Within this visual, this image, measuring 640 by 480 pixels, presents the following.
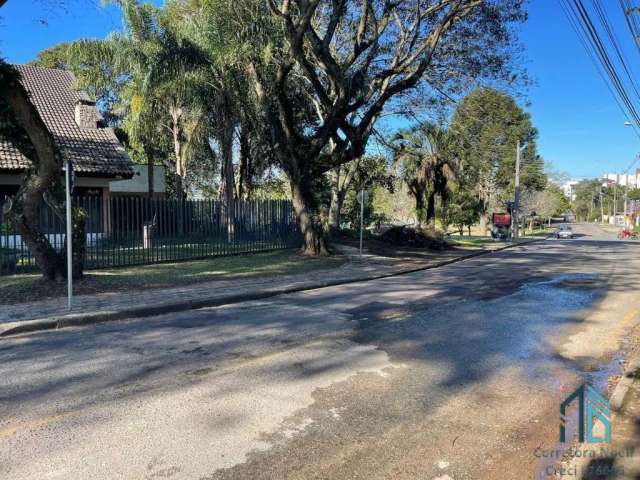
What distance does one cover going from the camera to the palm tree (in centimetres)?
2750

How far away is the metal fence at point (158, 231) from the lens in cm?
1291

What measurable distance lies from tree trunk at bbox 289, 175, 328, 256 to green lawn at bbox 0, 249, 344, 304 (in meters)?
0.77

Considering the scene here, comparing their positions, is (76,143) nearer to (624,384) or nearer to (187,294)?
(187,294)

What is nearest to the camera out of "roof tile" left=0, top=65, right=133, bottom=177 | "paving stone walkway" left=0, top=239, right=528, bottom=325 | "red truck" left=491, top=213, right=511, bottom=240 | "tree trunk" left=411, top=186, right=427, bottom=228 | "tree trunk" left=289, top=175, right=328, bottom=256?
"paving stone walkway" left=0, top=239, right=528, bottom=325

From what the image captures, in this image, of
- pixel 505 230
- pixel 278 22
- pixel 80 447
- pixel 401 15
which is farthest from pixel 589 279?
pixel 505 230

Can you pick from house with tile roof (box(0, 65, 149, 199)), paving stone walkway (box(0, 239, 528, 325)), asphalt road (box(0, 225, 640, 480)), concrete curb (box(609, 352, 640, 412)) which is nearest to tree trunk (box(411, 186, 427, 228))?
paving stone walkway (box(0, 239, 528, 325))

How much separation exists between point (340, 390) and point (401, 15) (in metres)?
17.1

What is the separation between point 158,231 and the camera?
16.3 m

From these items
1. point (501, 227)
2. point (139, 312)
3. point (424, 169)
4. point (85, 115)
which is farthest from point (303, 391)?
point (501, 227)

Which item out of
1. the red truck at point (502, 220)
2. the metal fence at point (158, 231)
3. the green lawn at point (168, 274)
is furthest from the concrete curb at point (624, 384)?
the red truck at point (502, 220)

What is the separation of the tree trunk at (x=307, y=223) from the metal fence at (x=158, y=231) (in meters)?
1.80

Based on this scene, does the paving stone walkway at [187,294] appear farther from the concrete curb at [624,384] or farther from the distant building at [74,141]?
the distant building at [74,141]

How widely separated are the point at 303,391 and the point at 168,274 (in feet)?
30.1

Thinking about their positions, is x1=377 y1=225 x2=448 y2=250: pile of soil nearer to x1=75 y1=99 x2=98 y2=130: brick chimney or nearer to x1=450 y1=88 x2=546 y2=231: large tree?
x1=450 y1=88 x2=546 y2=231: large tree
